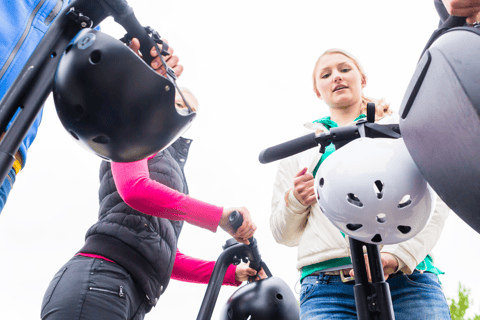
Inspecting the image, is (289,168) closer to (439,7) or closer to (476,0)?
(439,7)

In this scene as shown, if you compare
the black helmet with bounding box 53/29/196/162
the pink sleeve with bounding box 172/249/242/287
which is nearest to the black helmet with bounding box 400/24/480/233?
the black helmet with bounding box 53/29/196/162

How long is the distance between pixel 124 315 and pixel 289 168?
91 centimetres

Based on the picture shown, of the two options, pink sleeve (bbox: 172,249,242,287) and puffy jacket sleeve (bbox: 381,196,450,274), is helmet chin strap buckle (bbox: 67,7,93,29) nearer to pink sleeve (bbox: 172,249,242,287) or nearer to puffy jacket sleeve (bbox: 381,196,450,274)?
puffy jacket sleeve (bbox: 381,196,450,274)

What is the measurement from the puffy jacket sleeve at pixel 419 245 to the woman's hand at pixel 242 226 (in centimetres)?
68

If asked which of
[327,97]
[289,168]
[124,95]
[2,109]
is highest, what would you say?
[327,97]

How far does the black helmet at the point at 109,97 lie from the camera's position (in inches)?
28.5

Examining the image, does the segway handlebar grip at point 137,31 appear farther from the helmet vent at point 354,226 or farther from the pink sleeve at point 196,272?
the pink sleeve at point 196,272

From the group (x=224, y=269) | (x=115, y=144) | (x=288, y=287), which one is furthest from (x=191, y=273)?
(x=115, y=144)

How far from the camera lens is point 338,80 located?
1.68m

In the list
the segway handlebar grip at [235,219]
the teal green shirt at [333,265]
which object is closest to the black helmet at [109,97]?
the teal green shirt at [333,265]

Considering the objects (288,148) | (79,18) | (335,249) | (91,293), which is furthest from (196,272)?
(79,18)

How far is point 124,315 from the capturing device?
1.41 metres

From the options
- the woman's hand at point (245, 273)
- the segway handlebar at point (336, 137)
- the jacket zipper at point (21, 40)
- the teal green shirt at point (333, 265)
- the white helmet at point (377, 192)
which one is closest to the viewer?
the white helmet at point (377, 192)

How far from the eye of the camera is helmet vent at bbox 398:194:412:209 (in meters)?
0.69
